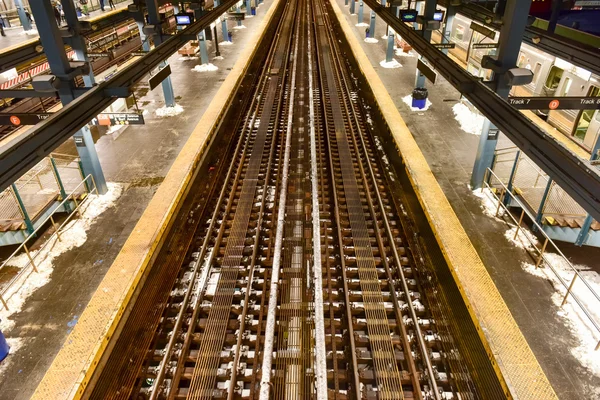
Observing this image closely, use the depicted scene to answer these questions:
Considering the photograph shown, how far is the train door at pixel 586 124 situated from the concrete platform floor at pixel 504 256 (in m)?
1.94

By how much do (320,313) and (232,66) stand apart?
1609 cm

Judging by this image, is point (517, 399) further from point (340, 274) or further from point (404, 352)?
point (340, 274)

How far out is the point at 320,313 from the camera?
6.32 m

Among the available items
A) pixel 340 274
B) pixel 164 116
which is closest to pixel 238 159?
pixel 164 116

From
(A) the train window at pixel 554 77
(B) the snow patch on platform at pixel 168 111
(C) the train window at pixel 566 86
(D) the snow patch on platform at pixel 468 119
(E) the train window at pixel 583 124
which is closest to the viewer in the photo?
(E) the train window at pixel 583 124

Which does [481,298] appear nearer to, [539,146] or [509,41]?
[539,146]

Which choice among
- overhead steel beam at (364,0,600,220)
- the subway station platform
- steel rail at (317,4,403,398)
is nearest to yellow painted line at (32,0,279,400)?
the subway station platform

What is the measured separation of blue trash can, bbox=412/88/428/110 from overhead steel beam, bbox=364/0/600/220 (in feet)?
17.6

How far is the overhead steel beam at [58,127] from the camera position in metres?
4.70

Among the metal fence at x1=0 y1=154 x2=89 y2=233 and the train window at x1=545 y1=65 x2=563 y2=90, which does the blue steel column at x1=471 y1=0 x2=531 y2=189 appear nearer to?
the train window at x1=545 y1=65 x2=563 y2=90

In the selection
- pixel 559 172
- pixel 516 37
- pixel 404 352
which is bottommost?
pixel 404 352

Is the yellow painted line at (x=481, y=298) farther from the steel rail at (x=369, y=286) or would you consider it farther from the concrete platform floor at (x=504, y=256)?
the steel rail at (x=369, y=286)

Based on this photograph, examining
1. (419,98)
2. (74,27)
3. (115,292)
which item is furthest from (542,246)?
(74,27)

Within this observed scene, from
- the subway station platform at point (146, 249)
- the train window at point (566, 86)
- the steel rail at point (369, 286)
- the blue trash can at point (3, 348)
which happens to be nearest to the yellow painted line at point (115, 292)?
the subway station platform at point (146, 249)
